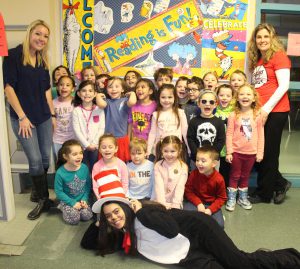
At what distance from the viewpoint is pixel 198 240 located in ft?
6.60

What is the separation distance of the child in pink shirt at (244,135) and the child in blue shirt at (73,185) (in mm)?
1134

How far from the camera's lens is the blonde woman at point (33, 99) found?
2410 mm

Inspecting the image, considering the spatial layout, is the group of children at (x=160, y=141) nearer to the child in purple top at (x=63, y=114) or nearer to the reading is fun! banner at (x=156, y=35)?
the child in purple top at (x=63, y=114)

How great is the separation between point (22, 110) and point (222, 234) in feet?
5.32

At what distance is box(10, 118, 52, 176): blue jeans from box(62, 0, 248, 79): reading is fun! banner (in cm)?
83

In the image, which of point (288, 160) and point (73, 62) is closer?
point (73, 62)

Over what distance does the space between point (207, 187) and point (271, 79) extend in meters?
1.07

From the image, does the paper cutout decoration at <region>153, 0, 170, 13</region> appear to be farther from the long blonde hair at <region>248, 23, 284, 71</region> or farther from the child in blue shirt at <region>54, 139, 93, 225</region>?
the child in blue shirt at <region>54, 139, 93, 225</region>

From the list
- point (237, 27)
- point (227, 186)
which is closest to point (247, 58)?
point (237, 27)

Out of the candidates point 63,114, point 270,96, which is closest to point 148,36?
point 63,114

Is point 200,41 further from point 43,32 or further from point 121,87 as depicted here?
point 43,32

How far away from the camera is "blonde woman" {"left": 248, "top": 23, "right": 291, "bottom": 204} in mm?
2744

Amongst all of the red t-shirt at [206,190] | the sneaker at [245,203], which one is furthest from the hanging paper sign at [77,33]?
the sneaker at [245,203]

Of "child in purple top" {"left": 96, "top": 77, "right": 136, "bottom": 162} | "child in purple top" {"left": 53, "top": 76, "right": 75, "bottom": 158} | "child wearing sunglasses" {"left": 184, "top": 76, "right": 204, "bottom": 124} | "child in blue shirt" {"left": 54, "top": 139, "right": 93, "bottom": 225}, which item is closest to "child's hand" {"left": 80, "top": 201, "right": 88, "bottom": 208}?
"child in blue shirt" {"left": 54, "top": 139, "right": 93, "bottom": 225}
